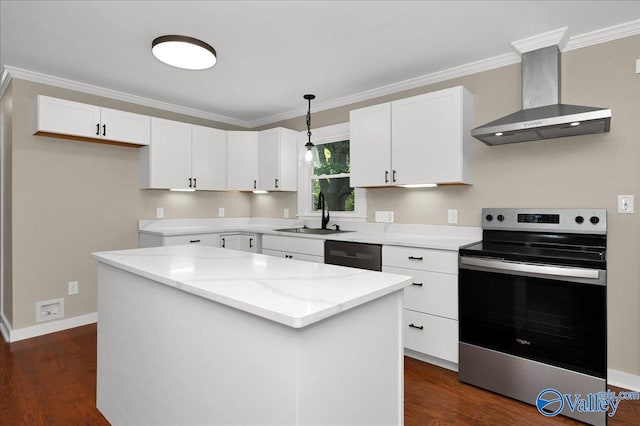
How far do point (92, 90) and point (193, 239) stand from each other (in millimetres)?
1813

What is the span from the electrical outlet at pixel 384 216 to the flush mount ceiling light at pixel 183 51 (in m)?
2.08

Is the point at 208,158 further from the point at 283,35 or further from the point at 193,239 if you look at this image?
the point at 283,35

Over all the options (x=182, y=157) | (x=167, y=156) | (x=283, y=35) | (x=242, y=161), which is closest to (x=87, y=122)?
(x=167, y=156)

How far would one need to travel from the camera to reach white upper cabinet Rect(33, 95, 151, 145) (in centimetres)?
310

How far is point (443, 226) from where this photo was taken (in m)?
3.19

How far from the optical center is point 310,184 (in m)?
4.38

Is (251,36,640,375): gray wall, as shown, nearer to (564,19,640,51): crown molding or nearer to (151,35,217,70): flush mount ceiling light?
(564,19,640,51): crown molding

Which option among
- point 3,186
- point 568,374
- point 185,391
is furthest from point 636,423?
point 3,186

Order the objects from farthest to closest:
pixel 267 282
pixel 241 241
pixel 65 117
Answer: pixel 241 241 < pixel 65 117 < pixel 267 282

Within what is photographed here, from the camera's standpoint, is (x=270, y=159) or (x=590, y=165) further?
(x=270, y=159)

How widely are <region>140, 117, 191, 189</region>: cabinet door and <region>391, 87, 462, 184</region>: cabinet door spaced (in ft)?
7.85

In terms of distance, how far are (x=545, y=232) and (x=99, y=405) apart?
3161 millimetres

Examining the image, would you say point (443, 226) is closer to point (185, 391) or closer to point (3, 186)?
point (185, 391)

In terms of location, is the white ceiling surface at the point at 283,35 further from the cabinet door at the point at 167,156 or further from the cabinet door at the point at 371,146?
the cabinet door at the point at 167,156
